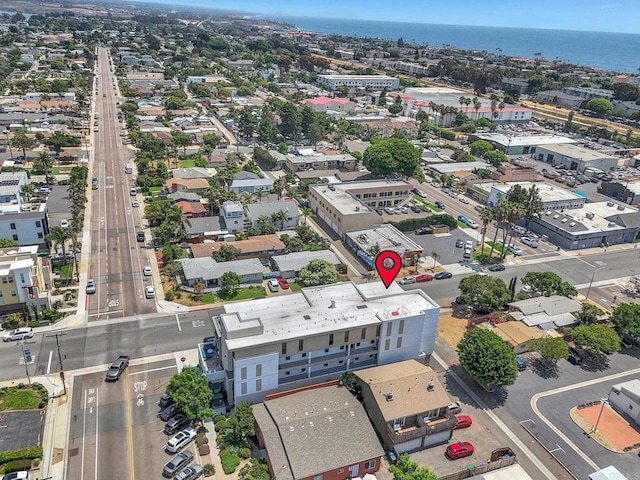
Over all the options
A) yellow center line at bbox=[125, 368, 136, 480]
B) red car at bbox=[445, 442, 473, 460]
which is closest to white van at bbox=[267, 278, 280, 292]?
yellow center line at bbox=[125, 368, 136, 480]

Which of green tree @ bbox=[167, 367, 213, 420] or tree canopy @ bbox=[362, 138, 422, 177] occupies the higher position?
tree canopy @ bbox=[362, 138, 422, 177]

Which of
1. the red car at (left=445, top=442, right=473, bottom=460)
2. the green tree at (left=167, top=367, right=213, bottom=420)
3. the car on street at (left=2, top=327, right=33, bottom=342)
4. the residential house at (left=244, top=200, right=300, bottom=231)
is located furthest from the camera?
the residential house at (left=244, top=200, right=300, bottom=231)

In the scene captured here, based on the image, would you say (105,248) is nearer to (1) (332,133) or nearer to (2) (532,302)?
(2) (532,302)

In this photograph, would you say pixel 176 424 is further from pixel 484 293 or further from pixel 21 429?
pixel 484 293

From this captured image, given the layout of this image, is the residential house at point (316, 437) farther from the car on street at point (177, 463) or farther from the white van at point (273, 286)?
the white van at point (273, 286)

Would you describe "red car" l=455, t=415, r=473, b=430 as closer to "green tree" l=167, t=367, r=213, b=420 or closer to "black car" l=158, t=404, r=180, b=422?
"green tree" l=167, t=367, r=213, b=420

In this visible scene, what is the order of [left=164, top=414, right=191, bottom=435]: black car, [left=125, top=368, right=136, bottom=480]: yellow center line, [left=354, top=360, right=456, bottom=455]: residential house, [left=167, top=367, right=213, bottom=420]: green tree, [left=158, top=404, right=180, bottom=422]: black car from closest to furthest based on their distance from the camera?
[left=125, top=368, right=136, bottom=480]: yellow center line
[left=354, top=360, right=456, bottom=455]: residential house
[left=167, top=367, right=213, bottom=420]: green tree
[left=164, top=414, right=191, bottom=435]: black car
[left=158, top=404, right=180, bottom=422]: black car

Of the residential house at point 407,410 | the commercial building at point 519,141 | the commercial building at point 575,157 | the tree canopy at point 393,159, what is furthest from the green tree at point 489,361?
the commercial building at point 519,141
